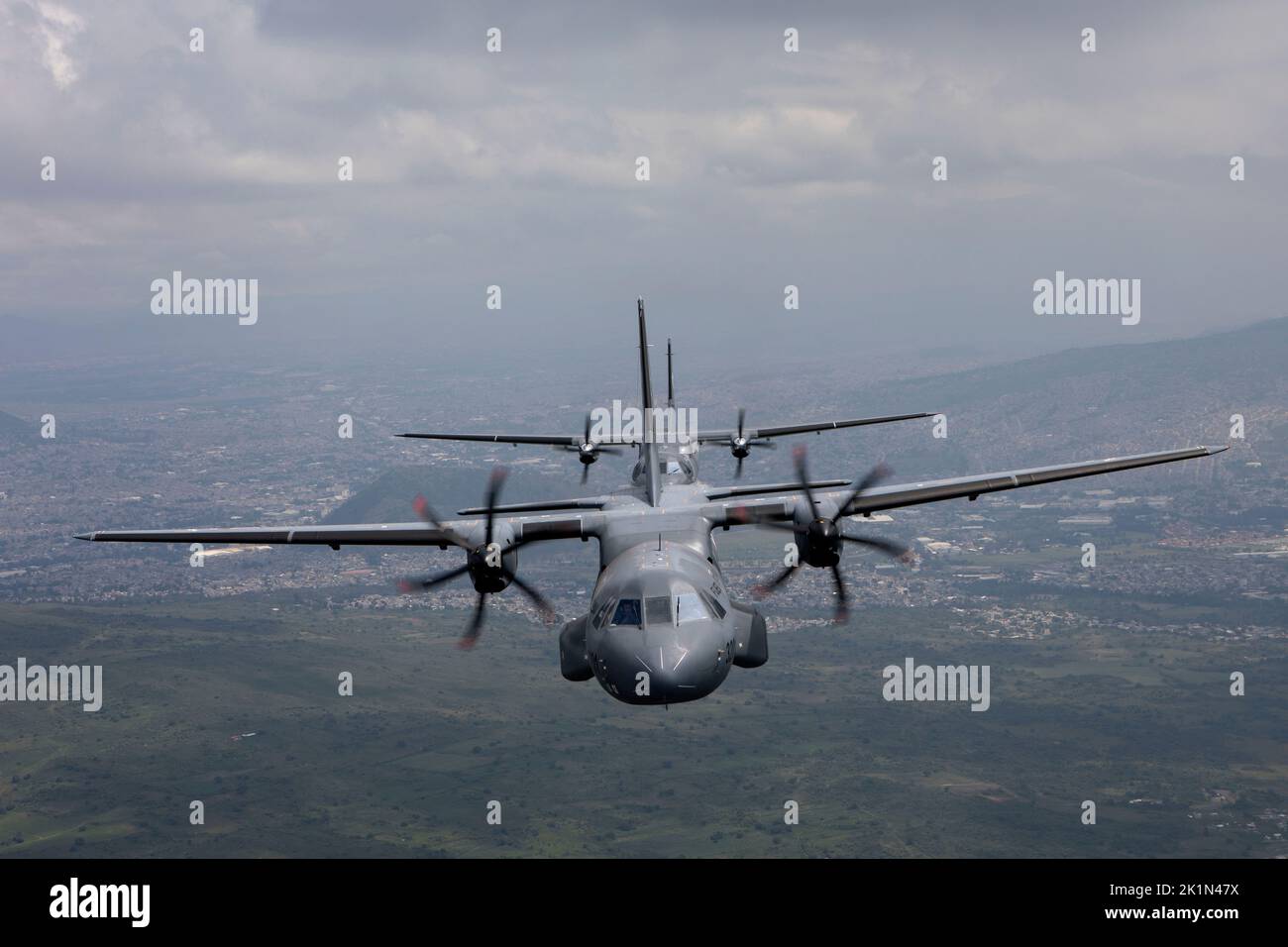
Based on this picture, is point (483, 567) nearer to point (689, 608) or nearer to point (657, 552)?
point (657, 552)

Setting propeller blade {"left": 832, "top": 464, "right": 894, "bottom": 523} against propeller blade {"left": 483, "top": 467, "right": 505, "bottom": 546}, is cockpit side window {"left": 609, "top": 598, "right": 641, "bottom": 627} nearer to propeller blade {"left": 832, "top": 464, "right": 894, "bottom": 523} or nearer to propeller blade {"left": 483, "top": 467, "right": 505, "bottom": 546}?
propeller blade {"left": 483, "top": 467, "right": 505, "bottom": 546}

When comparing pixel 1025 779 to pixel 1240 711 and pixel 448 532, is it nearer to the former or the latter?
pixel 1240 711

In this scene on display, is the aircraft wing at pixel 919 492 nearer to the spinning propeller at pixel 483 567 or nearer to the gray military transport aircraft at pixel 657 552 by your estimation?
the gray military transport aircraft at pixel 657 552

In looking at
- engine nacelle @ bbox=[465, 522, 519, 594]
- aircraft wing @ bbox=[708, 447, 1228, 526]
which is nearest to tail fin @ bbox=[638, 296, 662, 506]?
aircraft wing @ bbox=[708, 447, 1228, 526]

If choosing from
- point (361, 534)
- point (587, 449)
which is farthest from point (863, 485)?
point (587, 449)

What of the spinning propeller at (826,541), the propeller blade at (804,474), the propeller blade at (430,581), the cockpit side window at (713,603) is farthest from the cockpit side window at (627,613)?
the propeller blade at (804,474)
